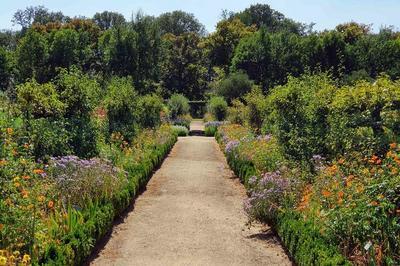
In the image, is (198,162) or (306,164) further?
(198,162)

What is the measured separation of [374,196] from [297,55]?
43247 millimetres

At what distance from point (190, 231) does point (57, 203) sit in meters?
2.67

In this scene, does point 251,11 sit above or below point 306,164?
above

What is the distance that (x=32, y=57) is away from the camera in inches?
1742

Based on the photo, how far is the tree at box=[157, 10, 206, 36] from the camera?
3118 inches

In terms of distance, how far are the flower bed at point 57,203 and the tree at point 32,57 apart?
34.2 metres

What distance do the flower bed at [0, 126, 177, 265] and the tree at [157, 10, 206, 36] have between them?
68.7m

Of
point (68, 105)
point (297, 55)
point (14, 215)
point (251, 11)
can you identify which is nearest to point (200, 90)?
point (297, 55)

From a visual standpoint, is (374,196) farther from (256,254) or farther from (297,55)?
(297,55)

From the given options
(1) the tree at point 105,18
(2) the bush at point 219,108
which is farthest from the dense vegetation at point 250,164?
(1) the tree at point 105,18

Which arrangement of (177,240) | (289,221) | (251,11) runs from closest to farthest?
(289,221) → (177,240) → (251,11)

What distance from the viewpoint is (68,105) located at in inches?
546

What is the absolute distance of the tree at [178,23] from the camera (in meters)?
79.2

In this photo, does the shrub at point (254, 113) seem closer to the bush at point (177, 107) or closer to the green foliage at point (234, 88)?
the bush at point (177, 107)
